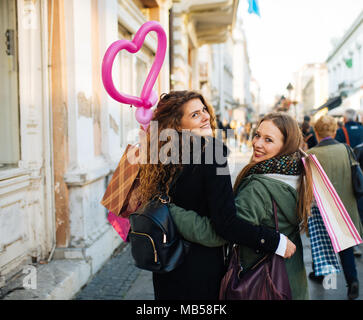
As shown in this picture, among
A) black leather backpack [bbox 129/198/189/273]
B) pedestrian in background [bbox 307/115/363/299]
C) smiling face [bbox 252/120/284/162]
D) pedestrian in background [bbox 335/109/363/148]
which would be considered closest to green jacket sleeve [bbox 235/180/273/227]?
smiling face [bbox 252/120/284/162]

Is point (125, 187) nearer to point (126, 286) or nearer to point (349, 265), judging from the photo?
point (126, 286)

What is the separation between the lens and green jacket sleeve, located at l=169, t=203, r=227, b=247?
1.76 meters

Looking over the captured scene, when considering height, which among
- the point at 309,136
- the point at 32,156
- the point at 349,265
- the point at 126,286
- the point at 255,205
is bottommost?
the point at 126,286

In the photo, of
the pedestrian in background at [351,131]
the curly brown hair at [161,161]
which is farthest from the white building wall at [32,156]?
the pedestrian in background at [351,131]

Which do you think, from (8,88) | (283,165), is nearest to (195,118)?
(283,165)

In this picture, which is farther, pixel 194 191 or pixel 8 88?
pixel 8 88

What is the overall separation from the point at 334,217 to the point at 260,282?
1.81ft

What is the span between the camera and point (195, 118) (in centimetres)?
198

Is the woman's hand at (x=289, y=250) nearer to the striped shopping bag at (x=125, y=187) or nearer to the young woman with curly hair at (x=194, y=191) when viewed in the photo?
the young woman with curly hair at (x=194, y=191)

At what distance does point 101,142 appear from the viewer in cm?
476

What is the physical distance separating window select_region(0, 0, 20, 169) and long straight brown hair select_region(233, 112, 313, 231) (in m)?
2.49

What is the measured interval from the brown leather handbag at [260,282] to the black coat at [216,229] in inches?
2.8

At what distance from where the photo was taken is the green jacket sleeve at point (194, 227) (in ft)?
5.78

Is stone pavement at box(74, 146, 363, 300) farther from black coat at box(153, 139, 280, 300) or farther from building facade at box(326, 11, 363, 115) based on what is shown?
building facade at box(326, 11, 363, 115)
